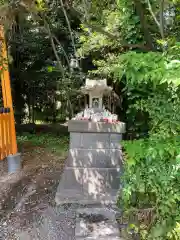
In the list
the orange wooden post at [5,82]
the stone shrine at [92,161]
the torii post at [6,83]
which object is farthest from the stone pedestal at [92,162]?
the orange wooden post at [5,82]

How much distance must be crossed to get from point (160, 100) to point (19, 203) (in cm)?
225

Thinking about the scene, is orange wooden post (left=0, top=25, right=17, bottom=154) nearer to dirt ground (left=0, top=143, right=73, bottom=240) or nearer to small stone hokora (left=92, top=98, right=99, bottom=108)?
dirt ground (left=0, top=143, right=73, bottom=240)

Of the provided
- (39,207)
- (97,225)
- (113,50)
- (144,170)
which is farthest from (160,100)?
(113,50)

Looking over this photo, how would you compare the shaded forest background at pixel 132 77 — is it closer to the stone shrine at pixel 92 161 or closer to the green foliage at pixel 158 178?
the green foliage at pixel 158 178

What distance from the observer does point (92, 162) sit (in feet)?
10.7

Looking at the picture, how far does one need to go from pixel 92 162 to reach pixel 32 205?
36.1 inches

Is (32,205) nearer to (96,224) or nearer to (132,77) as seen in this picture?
(96,224)

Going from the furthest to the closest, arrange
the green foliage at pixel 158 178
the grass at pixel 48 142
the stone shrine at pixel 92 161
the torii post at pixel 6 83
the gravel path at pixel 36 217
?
the grass at pixel 48 142 → the torii post at pixel 6 83 → the stone shrine at pixel 92 161 → the gravel path at pixel 36 217 → the green foliage at pixel 158 178

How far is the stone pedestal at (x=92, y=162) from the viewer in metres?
3.20

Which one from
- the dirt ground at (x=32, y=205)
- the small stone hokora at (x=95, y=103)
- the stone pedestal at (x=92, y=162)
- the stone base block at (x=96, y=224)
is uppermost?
the small stone hokora at (x=95, y=103)

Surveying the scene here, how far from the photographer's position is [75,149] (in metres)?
3.26

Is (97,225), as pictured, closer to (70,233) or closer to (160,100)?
(70,233)

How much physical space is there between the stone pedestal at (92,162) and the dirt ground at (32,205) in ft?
1.06

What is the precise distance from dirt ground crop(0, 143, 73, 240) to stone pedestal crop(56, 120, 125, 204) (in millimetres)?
322
